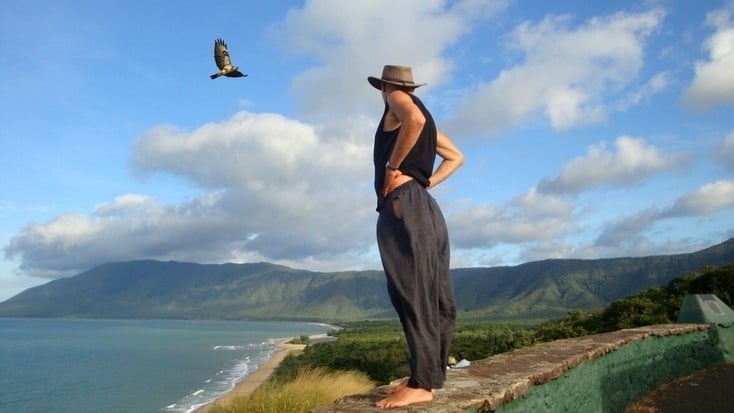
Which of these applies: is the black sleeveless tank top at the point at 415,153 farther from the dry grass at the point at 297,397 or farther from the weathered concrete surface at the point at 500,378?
the dry grass at the point at 297,397

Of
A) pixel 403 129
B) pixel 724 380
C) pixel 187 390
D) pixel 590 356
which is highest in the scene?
pixel 403 129

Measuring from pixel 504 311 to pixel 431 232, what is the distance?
177 meters

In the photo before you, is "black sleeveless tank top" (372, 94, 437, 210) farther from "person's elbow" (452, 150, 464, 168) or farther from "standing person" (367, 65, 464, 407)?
"person's elbow" (452, 150, 464, 168)

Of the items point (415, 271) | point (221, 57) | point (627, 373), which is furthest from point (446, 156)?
point (627, 373)

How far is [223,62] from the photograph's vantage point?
13.6 feet

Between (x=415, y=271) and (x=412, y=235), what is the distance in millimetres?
181

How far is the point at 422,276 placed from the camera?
2785mm

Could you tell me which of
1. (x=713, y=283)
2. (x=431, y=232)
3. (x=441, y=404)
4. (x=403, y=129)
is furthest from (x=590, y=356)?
(x=713, y=283)

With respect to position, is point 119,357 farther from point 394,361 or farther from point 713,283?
point 713,283

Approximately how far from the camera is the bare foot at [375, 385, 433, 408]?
2809 mm

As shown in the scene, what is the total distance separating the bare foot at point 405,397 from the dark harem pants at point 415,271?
0.04m

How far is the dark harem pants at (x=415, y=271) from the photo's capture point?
9.07 feet

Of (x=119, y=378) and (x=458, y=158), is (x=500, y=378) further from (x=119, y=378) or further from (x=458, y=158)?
(x=119, y=378)

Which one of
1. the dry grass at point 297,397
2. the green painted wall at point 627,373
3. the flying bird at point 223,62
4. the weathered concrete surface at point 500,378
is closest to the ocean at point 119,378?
the dry grass at point 297,397
